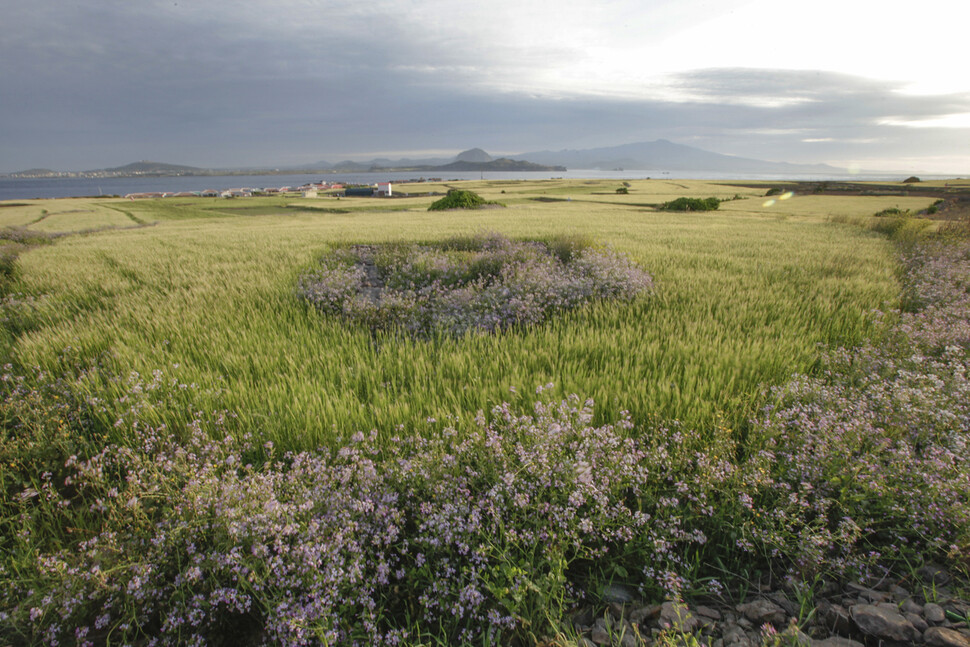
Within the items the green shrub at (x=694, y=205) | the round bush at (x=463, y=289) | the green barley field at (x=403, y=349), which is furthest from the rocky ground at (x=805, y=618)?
the green shrub at (x=694, y=205)

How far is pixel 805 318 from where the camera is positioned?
503cm

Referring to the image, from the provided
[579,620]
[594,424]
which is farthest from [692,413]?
[579,620]

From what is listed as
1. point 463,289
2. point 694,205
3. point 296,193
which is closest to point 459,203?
point 694,205

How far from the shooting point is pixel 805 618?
77.7 inches

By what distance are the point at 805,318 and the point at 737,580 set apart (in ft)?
13.1

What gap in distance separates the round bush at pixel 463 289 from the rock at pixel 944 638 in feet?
13.3

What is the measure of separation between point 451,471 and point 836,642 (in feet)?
6.21

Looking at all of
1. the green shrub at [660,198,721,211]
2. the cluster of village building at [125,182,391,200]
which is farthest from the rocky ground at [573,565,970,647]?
the cluster of village building at [125,182,391,200]

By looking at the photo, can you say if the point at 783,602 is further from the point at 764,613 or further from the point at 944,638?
the point at 944,638

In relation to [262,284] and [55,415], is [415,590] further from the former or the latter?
[262,284]

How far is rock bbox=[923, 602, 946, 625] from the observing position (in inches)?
70.1

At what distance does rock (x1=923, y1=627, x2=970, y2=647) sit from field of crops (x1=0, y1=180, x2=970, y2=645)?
0.41m

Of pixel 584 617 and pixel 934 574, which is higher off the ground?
pixel 934 574

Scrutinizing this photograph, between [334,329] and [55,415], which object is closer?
[55,415]
